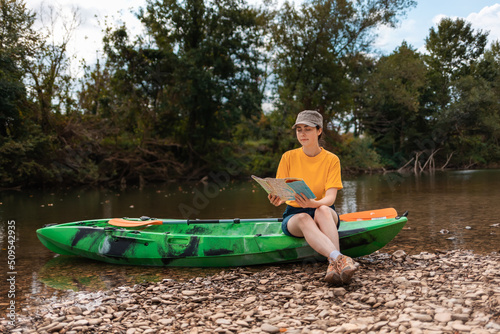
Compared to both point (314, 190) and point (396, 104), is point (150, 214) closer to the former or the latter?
point (314, 190)

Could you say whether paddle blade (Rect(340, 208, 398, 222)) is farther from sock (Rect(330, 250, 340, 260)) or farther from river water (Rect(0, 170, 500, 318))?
sock (Rect(330, 250, 340, 260))

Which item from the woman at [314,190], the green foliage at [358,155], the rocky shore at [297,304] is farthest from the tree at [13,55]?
the green foliage at [358,155]

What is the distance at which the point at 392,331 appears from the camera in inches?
104

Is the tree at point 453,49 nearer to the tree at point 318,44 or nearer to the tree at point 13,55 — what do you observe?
the tree at point 318,44

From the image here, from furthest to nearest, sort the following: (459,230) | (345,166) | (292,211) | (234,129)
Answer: (345,166) → (234,129) → (459,230) → (292,211)

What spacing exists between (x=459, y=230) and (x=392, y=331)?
4.52 m

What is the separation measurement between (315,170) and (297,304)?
1470 millimetres

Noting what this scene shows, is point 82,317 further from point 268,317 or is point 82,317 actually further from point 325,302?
point 325,302

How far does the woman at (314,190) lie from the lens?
13.0 feet

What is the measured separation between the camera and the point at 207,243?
4602 mm

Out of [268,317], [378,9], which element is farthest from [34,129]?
[378,9]

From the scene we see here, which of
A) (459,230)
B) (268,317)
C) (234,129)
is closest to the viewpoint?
(268,317)

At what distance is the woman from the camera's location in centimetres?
397

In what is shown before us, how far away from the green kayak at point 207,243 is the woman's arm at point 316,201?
0.49 meters
